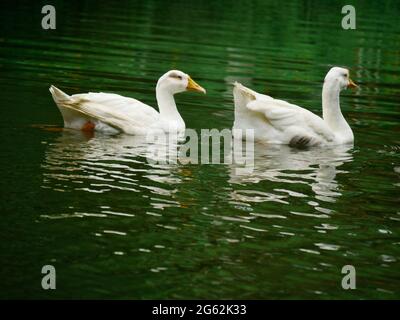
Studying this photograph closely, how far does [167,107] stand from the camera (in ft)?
48.1

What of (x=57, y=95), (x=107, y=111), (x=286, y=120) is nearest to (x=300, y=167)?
(x=286, y=120)

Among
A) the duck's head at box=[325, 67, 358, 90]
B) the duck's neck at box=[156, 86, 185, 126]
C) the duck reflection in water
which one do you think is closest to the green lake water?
the duck reflection in water

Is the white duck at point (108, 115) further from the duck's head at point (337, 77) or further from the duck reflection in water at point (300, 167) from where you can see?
the duck's head at point (337, 77)

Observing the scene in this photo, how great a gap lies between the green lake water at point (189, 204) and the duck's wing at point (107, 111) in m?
0.26

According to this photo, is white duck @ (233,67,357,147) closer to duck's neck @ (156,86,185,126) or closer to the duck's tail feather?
duck's neck @ (156,86,185,126)

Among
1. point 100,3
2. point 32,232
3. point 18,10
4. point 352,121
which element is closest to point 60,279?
point 32,232

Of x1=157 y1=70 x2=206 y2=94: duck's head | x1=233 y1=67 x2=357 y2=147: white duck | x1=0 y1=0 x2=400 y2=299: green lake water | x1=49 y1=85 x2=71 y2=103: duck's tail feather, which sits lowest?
x1=0 y1=0 x2=400 y2=299: green lake water

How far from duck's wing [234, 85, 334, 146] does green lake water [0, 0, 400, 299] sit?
386mm

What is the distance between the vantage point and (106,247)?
8.38m

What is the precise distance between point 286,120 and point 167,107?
2.09 meters

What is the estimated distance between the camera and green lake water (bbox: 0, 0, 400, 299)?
7.85 m

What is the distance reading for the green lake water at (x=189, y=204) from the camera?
25.8 ft

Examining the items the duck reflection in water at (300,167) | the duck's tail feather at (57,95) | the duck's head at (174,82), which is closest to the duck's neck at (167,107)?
the duck's head at (174,82)

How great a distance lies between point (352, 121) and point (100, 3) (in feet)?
74.4
